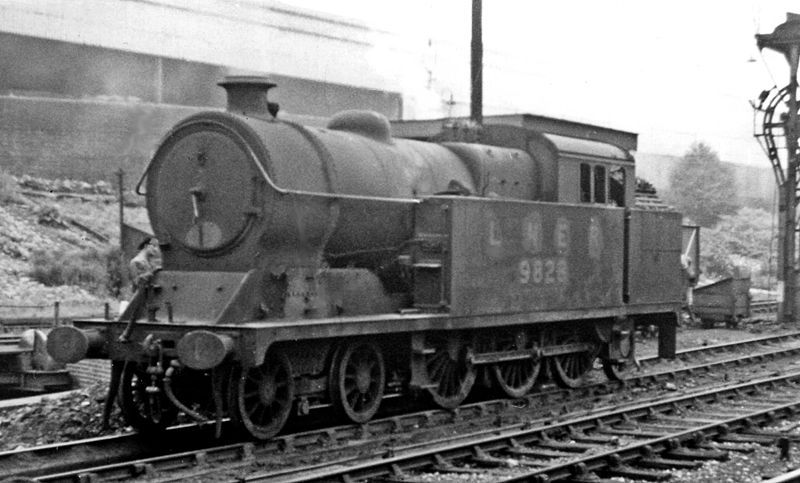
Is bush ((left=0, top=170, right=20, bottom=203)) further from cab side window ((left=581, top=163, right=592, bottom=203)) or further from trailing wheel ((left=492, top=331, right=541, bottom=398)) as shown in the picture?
trailing wheel ((left=492, top=331, right=541, bottom=398))

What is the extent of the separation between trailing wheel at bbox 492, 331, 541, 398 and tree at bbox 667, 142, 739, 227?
36.2 m

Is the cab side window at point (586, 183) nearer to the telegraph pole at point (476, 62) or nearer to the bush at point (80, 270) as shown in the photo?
the telegraph pole at point (476, 62)

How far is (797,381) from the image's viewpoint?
1442 cm

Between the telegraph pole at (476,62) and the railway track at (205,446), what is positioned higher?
the telegraph pole at (476,62)

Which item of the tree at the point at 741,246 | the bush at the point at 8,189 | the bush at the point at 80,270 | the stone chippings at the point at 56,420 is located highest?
the bush at the point at 8,189

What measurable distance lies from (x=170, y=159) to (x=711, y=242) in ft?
131

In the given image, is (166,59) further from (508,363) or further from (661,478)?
(661,478)

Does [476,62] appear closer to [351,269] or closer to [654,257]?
[654,257]

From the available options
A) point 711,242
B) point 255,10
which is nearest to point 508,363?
point 255,10

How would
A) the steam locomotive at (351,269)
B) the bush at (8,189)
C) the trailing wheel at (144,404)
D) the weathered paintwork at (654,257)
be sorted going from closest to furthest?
the steam locomotive at (351,269)
the trailing wheel at (144,404)
the weathered paintwork at (654,257)
the bush at (8,189)

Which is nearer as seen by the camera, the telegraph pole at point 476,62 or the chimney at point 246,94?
the chimney at point 246,94

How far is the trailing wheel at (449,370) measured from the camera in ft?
36.8

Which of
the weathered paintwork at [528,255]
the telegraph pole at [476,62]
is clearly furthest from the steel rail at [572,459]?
the telegraph pole at [476,62]

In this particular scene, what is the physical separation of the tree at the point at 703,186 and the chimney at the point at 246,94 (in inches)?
1549
